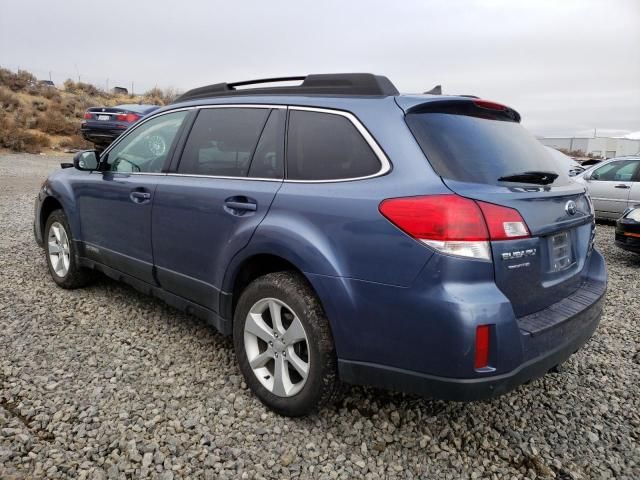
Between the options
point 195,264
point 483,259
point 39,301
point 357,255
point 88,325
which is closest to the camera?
point 483,259

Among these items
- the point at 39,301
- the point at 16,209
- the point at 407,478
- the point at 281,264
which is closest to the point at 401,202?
the point at 281,264

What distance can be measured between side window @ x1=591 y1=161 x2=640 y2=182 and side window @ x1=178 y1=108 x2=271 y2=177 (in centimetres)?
883

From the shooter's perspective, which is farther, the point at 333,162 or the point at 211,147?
the point at 211,147

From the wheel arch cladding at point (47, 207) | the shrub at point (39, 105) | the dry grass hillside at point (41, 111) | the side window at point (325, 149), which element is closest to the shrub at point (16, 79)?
the dry grass hillside at point (41, 111)

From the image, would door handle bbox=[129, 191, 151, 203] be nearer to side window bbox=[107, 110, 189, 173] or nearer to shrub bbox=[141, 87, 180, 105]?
side window bbox=[107, 110, 189, 173]

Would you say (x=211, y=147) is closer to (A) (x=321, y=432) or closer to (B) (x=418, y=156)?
(B) (x=418, y=156)

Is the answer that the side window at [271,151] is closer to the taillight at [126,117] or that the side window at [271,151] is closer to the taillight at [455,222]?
the taillight at [455,222]

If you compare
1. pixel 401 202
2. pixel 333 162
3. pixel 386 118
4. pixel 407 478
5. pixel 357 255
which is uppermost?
pixel 386 118

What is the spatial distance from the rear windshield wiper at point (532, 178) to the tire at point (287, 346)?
1.09 meters

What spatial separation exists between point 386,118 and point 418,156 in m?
0.28

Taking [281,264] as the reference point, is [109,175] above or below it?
above

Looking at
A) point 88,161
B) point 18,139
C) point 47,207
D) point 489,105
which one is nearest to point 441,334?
point 489,105

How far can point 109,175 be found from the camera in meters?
3.95

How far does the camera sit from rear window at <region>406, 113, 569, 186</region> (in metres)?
2.23
